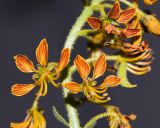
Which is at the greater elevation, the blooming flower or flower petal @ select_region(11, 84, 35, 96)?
the blooming flower

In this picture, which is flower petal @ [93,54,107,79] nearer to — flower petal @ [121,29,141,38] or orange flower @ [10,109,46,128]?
flower petal @ [121,29,141,38]

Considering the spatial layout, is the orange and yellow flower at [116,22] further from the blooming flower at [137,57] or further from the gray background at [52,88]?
the gray background at [52,88]

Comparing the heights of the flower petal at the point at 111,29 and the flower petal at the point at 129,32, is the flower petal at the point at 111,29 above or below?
above

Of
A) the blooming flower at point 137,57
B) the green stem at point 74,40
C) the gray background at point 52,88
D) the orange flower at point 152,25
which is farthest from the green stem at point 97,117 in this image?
the gray background at point 52,88

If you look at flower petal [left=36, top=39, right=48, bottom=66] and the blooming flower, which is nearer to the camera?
flower petal [left=36, top=39, right=48, bottom=66]

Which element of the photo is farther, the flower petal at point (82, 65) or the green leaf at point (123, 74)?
the green leaf at point (123, 74)

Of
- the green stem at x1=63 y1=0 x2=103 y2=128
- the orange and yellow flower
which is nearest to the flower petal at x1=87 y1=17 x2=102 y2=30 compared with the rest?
the orange and yellow flower
